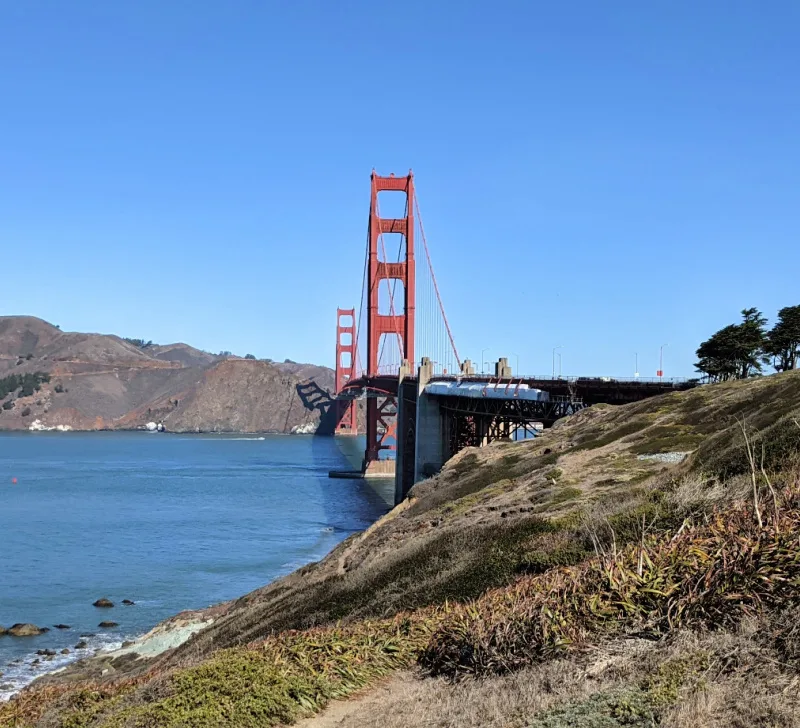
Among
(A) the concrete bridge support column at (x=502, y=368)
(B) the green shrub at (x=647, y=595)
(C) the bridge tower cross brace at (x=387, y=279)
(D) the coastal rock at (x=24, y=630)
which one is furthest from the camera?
(C) the bridge tower cross brace at (x=387, y=279)

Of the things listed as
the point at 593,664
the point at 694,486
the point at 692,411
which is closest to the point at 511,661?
the point at 593,664

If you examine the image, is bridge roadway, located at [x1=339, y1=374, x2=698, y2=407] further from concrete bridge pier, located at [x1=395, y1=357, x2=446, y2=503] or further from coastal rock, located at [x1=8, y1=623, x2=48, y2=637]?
coastal rock, located at [x1=8, y1=623, x2=48, y2=637]

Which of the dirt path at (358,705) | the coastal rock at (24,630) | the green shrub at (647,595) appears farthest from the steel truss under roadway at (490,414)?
the dirt path at (358,705)

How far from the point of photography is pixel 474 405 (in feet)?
192

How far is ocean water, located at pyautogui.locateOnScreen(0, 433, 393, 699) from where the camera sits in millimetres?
39469

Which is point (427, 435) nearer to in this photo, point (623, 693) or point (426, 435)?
point (426, 435)

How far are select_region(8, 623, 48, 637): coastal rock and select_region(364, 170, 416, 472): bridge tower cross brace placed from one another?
194 ft

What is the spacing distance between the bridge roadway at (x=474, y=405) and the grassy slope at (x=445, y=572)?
1336 cm

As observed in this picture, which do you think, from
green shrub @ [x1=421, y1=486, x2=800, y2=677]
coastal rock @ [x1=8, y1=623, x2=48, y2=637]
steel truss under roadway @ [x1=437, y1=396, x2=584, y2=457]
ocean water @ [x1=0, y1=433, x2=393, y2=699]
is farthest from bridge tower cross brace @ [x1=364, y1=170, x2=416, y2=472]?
green shrub @ [x1=421, y1=486, x2=800, y2=677]

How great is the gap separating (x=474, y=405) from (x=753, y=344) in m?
17.9

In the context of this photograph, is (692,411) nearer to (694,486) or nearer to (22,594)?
(694,486)

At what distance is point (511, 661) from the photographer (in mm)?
10578

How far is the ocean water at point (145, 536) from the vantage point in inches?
1554

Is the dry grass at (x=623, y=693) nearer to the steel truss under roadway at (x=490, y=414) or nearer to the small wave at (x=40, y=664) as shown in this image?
the small wave at (x=40, y=664)
